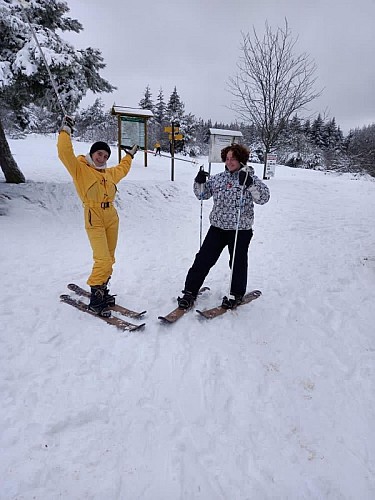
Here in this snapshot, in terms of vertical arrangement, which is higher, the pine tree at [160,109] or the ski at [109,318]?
the pine tree at [160,109]

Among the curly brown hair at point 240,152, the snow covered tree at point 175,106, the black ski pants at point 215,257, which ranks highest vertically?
the snow covered tree at point 175,106

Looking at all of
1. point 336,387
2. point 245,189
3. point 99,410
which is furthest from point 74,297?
point 336,387

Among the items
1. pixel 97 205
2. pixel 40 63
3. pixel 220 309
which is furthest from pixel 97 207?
pixel 40 63

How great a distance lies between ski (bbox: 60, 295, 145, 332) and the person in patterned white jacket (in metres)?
0.76

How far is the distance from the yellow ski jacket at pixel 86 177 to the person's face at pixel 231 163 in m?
1.48

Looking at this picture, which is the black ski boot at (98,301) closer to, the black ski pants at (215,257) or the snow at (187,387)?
the snow at (187,387)

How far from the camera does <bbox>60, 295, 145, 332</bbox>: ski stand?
3.51m

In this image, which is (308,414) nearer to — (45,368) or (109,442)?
(109,442)

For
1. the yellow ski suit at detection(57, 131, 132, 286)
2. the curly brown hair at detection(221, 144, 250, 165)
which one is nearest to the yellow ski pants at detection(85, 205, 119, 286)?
the yellow ski suit at detection(57, 131, 132, 286)

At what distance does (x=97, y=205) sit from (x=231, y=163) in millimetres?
1742

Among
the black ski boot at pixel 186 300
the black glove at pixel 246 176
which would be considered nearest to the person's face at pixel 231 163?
the black glove at pixel 246 176

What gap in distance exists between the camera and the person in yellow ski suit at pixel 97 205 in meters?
3.51

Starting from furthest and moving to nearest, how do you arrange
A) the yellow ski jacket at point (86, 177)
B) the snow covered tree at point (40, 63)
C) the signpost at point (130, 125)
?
the signpost at point (130, 125) → the snow covered tree at point (40, 63) → the yellow ski jacket at point (86, 177)

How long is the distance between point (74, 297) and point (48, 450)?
2.27m
